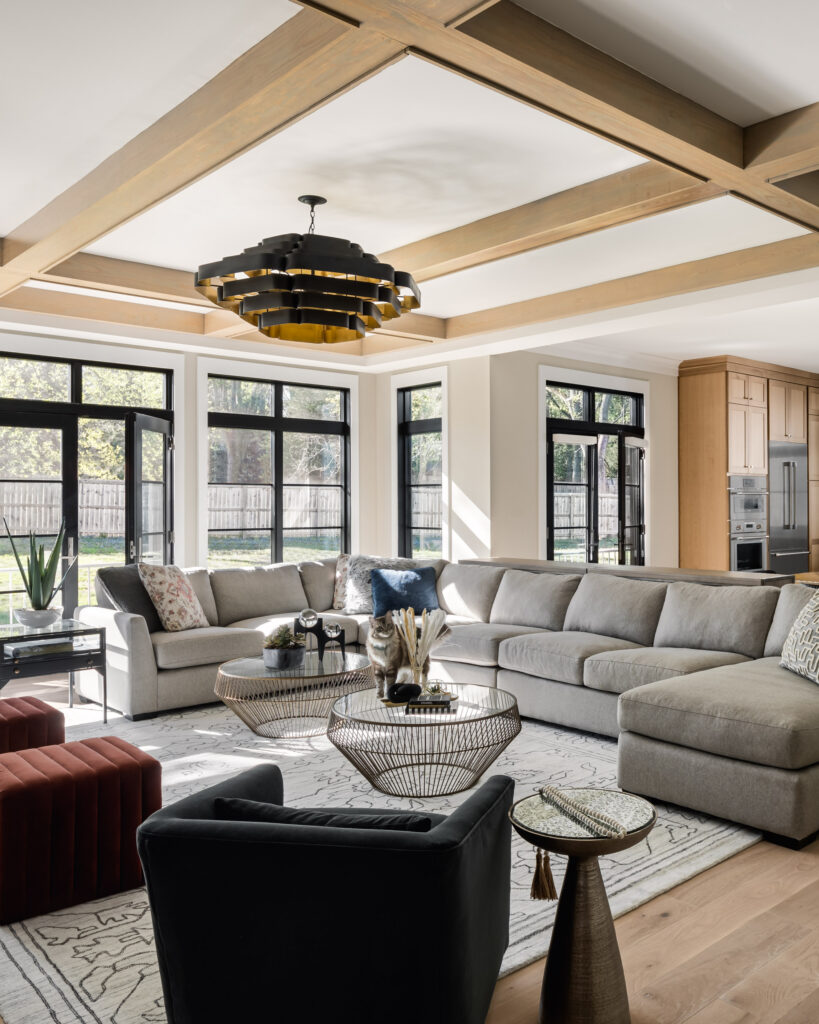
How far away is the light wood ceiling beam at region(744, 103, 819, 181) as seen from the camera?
3.10m

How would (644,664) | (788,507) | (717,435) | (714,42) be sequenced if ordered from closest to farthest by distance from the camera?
(714,42)
(644,664)
(717,435)
(788,507)

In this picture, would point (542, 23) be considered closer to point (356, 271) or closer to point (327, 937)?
point (356, 271)

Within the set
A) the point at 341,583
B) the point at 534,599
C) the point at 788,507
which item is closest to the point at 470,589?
the point at 534,599

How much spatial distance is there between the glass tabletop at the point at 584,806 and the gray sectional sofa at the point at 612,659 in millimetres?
1239

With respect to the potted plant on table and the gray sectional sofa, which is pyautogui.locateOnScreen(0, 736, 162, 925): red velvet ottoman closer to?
the potted plant on table

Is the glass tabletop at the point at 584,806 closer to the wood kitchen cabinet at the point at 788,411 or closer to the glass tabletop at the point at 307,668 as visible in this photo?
the glass tabletop at the point at 307,668

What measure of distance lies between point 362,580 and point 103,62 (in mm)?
4108

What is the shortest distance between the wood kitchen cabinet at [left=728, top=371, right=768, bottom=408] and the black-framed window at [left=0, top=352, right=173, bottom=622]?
5.57 meters

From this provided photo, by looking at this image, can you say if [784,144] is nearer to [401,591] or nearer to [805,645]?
[805,645]

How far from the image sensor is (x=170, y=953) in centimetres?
166

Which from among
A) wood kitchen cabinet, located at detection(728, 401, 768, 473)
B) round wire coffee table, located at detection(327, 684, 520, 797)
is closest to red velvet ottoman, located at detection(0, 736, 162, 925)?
round wire coffee table, located at detection(327, 684, 520, 797)

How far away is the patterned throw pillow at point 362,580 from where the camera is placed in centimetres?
625

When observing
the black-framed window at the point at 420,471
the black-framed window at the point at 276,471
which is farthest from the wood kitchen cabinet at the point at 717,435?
the black-framed window at the point at 276,471

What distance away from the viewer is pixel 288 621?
5.57 metres
